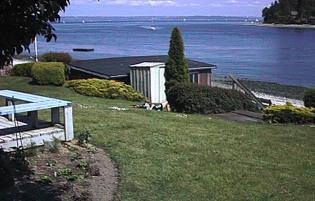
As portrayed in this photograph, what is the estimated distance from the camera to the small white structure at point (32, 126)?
7730 mm

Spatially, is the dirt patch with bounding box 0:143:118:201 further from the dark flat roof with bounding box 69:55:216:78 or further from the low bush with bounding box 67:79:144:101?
the dark flat roof with bounding box 69:55:216:78

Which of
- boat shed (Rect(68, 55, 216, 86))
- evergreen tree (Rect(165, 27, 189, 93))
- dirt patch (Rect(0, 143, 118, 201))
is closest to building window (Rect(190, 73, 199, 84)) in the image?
boat shed (Rect(68, 55, 216, 86))

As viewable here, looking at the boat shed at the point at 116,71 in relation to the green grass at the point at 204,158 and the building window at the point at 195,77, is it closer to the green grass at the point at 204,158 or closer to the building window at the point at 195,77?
the building window at the point at 195,77

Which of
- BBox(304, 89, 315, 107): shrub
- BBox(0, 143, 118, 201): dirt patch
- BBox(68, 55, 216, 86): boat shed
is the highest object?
BBox(0, 143, 118, 201): dirt patch

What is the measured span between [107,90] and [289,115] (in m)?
8.15

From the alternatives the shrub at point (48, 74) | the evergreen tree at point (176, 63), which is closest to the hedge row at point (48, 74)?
the shrub at point (48, 74)

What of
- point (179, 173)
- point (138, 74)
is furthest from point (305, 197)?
point (138, 74)

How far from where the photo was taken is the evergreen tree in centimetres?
2020

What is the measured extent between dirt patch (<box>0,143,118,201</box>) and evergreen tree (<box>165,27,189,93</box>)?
1244 centimetres

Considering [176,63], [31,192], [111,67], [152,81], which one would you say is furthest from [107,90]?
[31,192]

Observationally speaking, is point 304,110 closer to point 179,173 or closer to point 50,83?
point 179,173

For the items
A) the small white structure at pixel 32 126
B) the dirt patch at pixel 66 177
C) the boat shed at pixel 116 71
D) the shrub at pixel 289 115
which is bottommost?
the shrub at pixel 289 115

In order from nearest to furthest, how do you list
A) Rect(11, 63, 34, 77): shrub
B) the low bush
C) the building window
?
the low bush → the building window → Rect(11, 63, 34, 77): shrub

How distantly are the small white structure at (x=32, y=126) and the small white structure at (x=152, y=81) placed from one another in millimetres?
13217
